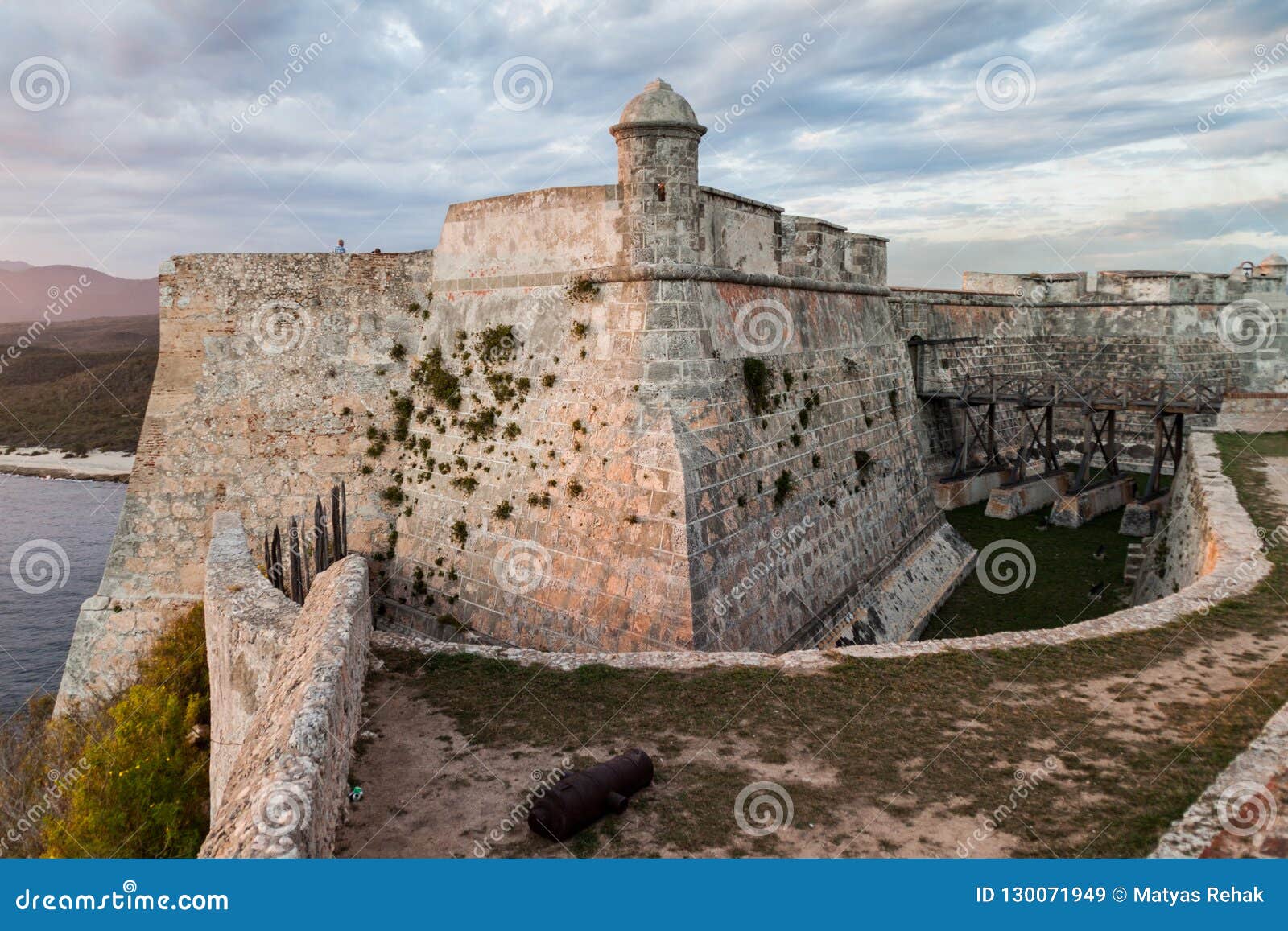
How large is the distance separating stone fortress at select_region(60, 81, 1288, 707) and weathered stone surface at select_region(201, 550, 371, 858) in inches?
54.0

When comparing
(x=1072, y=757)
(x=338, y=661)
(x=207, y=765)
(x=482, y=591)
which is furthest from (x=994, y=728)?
(x=207, y=765)

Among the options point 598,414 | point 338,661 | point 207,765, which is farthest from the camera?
point 207,765

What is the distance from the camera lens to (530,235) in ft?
40.6

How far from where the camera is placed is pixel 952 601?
55.1ft

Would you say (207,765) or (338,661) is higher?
(338,661)

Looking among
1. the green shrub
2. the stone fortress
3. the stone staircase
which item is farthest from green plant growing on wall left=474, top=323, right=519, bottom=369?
the stone staircase

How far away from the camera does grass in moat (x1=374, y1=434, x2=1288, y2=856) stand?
18.5 ft

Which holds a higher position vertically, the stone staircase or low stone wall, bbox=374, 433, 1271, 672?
low stone wall, bbox=374, 433, 1271, 672

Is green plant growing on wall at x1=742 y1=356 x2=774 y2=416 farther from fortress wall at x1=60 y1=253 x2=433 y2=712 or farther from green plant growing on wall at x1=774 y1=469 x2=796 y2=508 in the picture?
fortress wall at x1=60 y1=253 x2=433 y2=712

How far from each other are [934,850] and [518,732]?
3.39 meters

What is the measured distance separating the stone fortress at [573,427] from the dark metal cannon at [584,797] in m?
3.99

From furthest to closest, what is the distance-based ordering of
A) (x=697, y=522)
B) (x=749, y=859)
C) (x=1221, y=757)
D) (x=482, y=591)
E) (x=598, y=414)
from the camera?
(x=482, y=591) < (x=598, y=414) < (x=697, y=522) < (x=1221, y=757) < (x=749, y=859)

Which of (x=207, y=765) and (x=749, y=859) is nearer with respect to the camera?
(x=749, y=859)

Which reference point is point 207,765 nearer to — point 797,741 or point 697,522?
point 697,522
